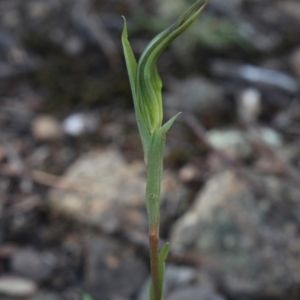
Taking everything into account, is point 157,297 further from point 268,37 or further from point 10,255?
point 268,37

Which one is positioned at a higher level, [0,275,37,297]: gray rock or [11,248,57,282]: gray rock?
[11,248,57,282]: gray rock

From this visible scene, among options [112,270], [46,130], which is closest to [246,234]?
[112,270]

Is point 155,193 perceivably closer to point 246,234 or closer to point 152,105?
point 152,105

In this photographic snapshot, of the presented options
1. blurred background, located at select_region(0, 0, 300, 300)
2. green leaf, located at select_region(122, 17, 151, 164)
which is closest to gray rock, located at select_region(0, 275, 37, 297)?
blurred background, located at select_region(0, 0, 300, 300)

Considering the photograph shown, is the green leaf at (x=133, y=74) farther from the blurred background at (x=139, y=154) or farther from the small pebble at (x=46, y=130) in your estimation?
the small pebble at (x=46, y=130)

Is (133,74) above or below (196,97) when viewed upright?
below

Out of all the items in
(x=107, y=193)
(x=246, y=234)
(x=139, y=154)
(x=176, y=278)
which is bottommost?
A: (x=176, y=278)

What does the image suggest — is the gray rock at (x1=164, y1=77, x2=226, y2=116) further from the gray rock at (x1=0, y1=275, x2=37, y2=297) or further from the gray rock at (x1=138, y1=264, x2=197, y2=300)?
the gray rock at (x1=0, y1=275, x2=37, y2=297)
